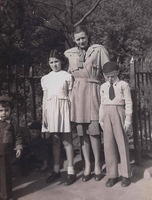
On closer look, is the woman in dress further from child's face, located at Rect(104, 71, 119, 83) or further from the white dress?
child's face, located at Rect(104, 71, 119, 83)

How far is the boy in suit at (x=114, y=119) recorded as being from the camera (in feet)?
16.6

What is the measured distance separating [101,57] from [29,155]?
1.92m

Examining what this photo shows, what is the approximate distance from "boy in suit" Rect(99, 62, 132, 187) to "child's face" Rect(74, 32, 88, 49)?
50 centimetres

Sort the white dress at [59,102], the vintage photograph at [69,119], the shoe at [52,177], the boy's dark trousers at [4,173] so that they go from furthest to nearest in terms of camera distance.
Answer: the shoe at [52,177] → the white dress at [59,102] → the vintage photograph at [69,119] → the boy's dark trousers at [4,173]

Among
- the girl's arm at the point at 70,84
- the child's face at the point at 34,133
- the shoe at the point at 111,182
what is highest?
the girl's arm at the point at 70,84

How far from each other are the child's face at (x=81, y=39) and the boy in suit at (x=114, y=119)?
50cm

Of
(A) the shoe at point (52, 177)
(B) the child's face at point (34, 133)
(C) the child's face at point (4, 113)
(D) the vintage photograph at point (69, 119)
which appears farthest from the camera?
(B) the child's face at point (34, 133)

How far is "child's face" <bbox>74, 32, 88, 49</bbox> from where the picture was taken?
207 inches

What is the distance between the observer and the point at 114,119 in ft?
16.8

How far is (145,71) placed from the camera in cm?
677

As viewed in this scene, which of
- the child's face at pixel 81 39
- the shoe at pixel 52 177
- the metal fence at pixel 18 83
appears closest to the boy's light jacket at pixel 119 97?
the child's face at pixel 81 39

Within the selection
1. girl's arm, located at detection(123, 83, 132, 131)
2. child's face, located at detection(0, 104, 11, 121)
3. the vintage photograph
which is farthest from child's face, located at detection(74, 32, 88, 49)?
child's face, located at detection(0, 104, 11, 121)

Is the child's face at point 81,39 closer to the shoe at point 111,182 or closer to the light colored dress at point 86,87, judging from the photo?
the light colored dress at point 86,87

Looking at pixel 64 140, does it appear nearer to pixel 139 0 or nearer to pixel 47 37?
pixel 47 37
